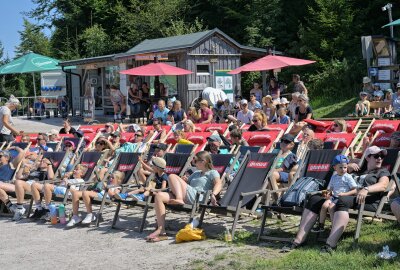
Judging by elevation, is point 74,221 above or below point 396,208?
below

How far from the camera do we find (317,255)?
6.27 metres

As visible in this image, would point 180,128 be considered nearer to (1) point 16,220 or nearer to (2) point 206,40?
(1) point 16,220

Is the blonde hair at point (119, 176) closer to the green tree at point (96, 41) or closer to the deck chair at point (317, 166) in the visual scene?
the deck chair at point (317, 166)

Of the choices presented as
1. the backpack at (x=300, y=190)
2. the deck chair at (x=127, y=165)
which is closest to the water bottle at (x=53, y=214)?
the deck chair at (x=127, y=165)

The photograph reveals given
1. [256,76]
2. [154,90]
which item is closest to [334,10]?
[256,76]

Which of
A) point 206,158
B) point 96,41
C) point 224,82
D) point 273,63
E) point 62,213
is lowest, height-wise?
point 62,213

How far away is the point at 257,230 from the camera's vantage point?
25.7ft

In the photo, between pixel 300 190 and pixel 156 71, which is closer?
pixel 300 190

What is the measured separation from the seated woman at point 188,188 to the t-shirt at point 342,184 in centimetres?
146

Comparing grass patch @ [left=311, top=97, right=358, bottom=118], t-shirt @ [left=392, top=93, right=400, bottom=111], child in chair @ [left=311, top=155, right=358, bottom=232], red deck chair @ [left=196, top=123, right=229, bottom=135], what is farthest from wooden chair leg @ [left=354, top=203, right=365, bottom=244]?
grass patch @ [left=311, top=97, right=358, bottom=118]

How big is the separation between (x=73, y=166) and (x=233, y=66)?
14.4 metres

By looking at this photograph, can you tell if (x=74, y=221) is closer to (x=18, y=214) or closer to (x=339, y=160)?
(x=18, y=214)

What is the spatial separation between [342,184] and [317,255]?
1122 millimetres

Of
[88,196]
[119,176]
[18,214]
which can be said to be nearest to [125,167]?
[119,176]
